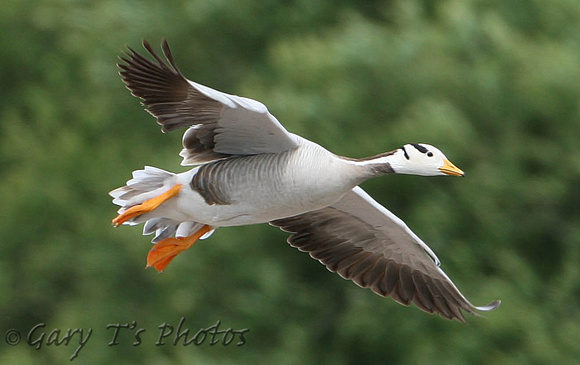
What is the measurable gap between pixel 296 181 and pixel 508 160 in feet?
12.8

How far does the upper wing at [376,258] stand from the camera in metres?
6.98

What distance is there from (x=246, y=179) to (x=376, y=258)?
141 cm

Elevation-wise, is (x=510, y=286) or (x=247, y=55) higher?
(x=247, y=55)

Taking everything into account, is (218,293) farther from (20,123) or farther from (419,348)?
(20,123)

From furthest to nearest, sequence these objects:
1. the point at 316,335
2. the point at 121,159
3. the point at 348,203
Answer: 1. the point at 121,159
2. the point at 316,335
3. the point at 348,203

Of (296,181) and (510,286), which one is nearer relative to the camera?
(296,181)

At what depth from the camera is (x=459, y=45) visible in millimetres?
9805

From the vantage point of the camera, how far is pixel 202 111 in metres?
5.95

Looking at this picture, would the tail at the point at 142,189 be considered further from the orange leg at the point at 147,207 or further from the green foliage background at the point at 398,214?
the green foliage background at the point at 398,214

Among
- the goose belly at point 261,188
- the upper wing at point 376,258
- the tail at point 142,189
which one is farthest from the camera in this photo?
the upper wing at point 376,258

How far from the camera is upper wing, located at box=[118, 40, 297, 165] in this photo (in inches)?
223

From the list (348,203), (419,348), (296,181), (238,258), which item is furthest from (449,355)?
(296,181)

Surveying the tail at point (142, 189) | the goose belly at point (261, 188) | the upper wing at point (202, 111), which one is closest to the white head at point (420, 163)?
the goose belly at point (261, 188)

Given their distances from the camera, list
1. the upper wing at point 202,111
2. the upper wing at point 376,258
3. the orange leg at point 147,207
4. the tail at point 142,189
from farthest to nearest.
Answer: the upper wing at point 376,258
the tail at point 142,189
the orange leg at point 147,207
the upper wing at point 202,111
